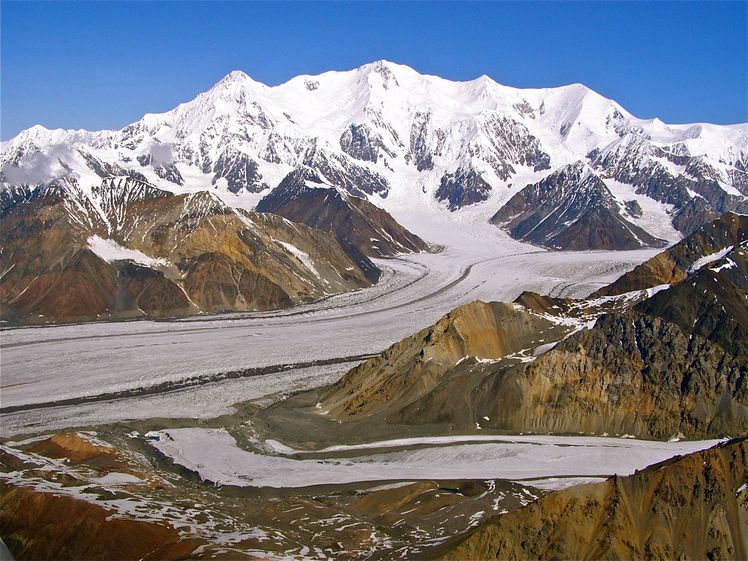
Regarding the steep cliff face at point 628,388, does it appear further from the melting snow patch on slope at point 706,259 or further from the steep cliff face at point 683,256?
the melting snow patch on slope at point 706,259

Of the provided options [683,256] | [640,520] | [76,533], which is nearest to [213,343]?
[76,533]

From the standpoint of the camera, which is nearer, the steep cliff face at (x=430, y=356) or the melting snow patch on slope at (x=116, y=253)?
the steep cliff face at (x=430, y=356)

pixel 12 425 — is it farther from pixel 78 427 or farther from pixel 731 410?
pixel 731 410

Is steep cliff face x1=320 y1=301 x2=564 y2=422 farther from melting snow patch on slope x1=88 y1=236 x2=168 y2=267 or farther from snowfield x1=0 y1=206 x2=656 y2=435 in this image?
melting snow patch on slope x1=88 y1=236 x2=168 y2=267

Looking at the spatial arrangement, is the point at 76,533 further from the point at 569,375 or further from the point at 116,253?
the point at 116,253

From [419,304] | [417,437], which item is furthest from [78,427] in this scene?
[419,304]

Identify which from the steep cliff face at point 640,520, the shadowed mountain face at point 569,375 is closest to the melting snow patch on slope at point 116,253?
the shadowed mountain face at point 569,375

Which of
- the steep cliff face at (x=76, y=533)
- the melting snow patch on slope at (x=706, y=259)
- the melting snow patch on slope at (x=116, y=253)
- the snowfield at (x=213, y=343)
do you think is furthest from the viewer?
the melting snow patch on slope at (x=116, y=253)
